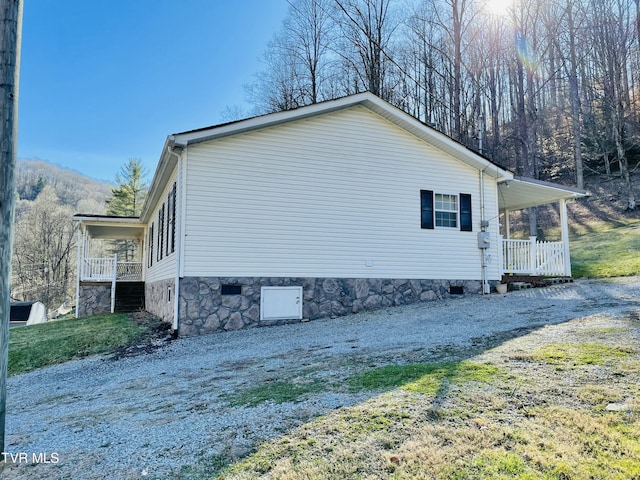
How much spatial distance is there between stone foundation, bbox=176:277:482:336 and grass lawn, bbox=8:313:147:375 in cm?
169

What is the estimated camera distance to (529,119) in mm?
23281

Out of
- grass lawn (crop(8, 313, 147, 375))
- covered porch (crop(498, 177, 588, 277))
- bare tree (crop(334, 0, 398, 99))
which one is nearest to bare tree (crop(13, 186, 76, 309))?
bare tree (crop(334, 0, 398, 99))

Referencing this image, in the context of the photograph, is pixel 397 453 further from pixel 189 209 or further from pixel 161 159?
pixel 161 159

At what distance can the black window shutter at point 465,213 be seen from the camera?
38.4 feet

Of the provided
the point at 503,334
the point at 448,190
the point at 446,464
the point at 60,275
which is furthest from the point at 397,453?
the point at 60,275

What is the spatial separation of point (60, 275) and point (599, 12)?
43996 millimetres

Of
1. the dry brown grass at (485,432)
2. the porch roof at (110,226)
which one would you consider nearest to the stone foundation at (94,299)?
the porch roof at (110,226)

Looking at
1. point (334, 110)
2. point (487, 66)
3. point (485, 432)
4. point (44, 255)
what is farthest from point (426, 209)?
point (44, 255)

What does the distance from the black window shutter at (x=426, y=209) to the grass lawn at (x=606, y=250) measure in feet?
20.3

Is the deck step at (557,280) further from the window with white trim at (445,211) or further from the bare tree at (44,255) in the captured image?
the bare tree at (44,255)

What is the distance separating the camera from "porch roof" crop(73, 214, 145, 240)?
54.3 feet

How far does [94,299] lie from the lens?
54.5ft

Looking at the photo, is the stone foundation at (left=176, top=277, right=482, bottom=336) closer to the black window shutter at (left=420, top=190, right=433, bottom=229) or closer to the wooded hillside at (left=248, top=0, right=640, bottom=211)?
the black window shutter at (left=420, top=190, right=433, bottom=229)

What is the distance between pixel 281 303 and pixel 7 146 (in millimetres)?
6958
